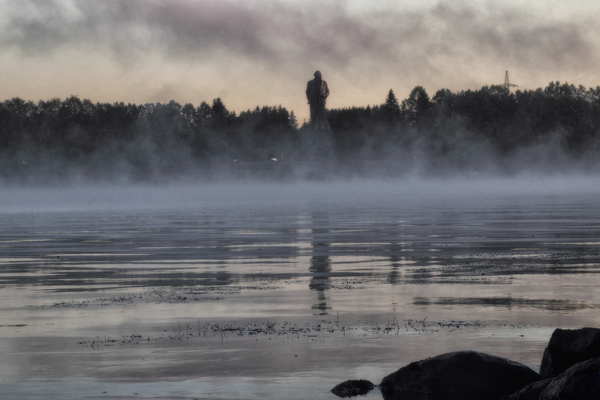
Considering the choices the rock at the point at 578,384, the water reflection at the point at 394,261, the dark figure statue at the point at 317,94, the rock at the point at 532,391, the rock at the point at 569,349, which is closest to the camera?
the rock at the point at 578,384

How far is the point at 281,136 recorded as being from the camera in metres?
170

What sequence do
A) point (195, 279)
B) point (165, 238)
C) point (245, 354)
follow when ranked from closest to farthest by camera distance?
point (245, 354) → point (195, 279) → point (165, 238)

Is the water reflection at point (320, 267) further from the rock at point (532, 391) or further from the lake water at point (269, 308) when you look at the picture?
the rock at point (532, 391)

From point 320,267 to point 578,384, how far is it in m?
13.2

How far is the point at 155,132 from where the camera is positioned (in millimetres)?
165250

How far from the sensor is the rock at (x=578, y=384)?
7.55 meters

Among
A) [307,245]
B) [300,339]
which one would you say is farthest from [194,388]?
[307,245]

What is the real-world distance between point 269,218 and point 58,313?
96.9ft

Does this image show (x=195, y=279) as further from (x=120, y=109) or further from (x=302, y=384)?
(x=120, y=109)

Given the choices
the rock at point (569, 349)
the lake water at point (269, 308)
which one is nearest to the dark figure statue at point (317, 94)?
the lake water at point (269, 308)

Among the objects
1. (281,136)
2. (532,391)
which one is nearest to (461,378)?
(532,391)

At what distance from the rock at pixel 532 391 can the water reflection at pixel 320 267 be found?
18.3 feet

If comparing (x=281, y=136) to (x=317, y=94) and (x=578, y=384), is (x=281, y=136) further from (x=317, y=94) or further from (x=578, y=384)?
(x=578, y=384)

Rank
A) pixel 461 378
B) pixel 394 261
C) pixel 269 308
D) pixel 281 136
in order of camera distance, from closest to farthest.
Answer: pixel 461 378 < pixel 269 308 < pixel 394 261 < pixel 281 136
